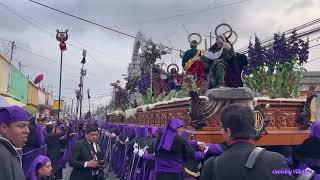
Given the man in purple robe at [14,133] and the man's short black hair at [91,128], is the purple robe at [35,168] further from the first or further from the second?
the man's short black hair at [91,128]

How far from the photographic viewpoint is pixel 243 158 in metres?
2.90

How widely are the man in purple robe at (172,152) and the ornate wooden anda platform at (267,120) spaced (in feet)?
1.18

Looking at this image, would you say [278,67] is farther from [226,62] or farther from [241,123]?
[241,123]

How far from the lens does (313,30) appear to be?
47.1ft

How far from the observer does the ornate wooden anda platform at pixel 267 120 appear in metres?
7.69

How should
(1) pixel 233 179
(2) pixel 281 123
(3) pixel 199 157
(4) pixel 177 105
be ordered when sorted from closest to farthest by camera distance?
(1) pixel 233 179, (3) pixel 199 157, (2) pixel 281 123, (4) pixel 177 105

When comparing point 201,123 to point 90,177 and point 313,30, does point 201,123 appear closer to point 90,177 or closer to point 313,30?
point 90,177

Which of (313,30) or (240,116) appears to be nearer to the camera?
(240,116)

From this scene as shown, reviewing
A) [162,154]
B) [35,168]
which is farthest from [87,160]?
[35,168]

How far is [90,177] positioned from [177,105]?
2486mm

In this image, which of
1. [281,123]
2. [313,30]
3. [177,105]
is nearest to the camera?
[281,123]

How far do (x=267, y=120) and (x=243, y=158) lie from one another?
17.2ft

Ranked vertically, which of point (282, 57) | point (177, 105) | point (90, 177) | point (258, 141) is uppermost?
point (282, 57)

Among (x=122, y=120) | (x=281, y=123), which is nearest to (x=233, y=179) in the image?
(x=281, y=123)
